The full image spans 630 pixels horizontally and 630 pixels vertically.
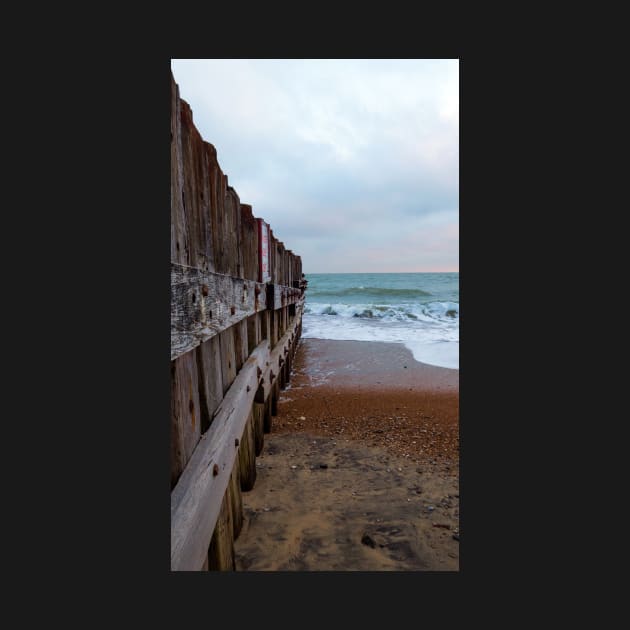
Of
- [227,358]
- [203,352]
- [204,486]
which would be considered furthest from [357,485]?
[203,352]

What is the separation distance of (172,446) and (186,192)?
40.5 inches

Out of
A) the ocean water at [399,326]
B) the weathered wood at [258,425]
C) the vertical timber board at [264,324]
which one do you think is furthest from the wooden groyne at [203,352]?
the ocean water at [399,326]

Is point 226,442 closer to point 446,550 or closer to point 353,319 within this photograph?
point 446,550

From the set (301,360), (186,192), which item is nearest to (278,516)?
(186,192)

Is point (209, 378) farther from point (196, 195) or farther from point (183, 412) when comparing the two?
point (196, 195)

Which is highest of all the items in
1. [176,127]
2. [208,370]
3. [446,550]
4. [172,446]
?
[176,127]

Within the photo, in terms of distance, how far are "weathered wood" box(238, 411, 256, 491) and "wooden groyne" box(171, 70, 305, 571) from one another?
454mm

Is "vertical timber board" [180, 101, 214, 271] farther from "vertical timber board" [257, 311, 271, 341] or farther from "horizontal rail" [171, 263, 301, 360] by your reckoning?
"vertical timber board" [257, 311, 271, 341]

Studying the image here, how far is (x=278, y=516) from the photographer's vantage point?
2977mm

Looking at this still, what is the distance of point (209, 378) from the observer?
6.06ft

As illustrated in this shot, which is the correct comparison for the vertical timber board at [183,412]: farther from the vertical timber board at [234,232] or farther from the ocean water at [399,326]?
the ocean water at [399,326]

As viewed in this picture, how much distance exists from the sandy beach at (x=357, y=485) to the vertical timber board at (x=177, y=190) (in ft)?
7.23

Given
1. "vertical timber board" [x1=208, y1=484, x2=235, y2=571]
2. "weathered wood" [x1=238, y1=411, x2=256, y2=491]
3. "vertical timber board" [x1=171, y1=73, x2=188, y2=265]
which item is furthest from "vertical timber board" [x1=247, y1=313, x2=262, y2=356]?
"vertical timber board" [x1=171, y1=73, x2=188, y2=265]

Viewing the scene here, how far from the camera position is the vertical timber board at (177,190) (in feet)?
4.48
